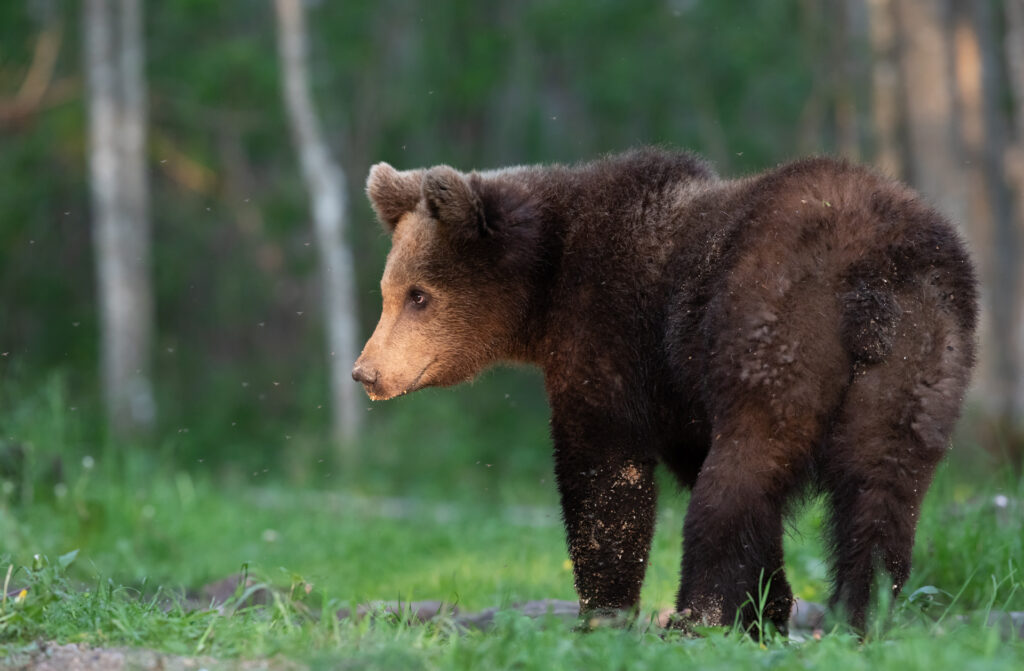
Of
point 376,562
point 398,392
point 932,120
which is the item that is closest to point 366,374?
point 398,392

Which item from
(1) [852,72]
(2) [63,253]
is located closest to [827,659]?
(1) [852,72]

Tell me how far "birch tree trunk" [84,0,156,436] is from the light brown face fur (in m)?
14.3

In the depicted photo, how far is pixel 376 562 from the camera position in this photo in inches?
355

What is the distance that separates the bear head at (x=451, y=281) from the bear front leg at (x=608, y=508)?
36.3 inches

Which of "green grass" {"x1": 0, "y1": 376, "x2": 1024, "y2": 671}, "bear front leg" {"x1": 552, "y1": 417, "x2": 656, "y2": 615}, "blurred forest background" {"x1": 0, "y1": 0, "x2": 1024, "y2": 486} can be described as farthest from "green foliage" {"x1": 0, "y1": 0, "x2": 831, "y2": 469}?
"bear front leg" {"x1": 552, "y1": 417, "x2": 656, "y2": 615}

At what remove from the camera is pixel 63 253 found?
25578mm

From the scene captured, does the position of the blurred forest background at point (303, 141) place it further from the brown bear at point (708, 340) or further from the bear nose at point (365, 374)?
the bear nose at point (365, 374)

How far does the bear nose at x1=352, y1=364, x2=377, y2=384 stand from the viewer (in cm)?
577

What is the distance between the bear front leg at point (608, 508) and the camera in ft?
17.3

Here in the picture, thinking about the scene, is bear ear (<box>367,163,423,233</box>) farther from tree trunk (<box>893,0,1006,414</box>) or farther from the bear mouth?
tree trunk (<box>893,0,1006,414</box>)

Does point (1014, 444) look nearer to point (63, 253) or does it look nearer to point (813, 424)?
point (813, 424)

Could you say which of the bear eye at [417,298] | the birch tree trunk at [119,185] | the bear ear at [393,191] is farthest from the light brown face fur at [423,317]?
the birch tree trunk at [119,185]

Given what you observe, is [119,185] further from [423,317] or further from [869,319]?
[869,319]

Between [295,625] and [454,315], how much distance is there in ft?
6.72
